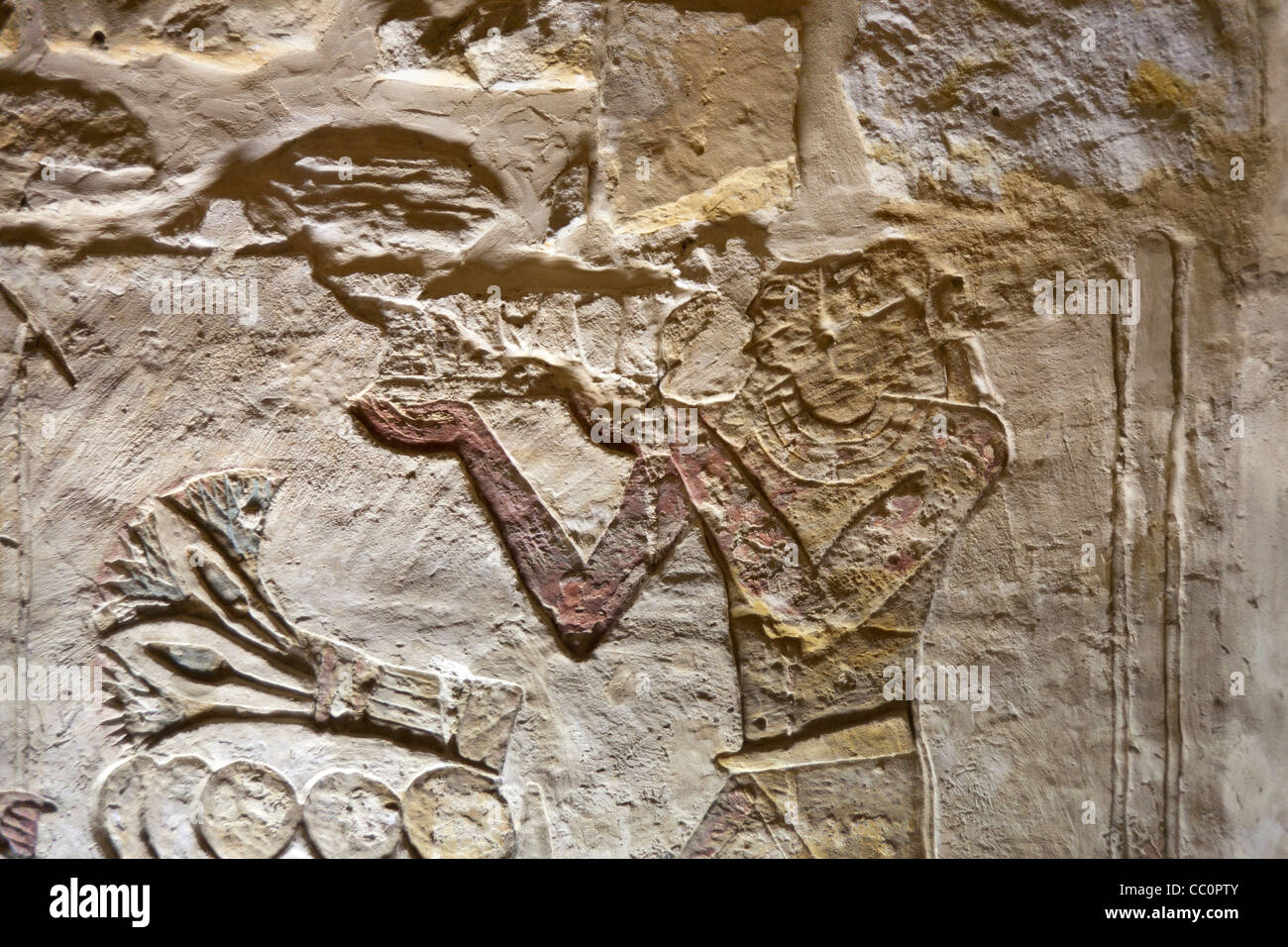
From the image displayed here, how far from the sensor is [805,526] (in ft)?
10.5

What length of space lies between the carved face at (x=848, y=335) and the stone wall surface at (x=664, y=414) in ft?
0.06

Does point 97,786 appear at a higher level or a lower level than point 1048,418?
lower

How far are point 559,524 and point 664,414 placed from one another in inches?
21.2

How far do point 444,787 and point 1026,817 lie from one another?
6.74 feet

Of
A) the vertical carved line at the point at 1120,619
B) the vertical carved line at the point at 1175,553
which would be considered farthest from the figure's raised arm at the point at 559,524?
the vertical carved line at the point at 1175,553

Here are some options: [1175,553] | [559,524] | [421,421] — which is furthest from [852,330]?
[421,421]

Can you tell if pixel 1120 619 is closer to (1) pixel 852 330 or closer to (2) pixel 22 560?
(1) pixel 852 330

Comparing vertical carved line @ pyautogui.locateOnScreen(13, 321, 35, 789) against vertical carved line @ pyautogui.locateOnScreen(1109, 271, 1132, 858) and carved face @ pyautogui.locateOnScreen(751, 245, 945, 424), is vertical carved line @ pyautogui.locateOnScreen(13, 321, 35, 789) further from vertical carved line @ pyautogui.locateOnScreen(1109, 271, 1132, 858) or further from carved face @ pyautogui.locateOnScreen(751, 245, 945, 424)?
vertical carved line @ pyautogui.locateOnScreen(1109, 271, 1132, 858)

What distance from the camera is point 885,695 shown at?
320 centimetres

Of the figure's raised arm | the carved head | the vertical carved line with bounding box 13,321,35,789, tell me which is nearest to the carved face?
the carved head

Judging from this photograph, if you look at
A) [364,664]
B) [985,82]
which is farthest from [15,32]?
[985,82]

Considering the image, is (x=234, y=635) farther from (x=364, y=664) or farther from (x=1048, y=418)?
(x=1048, y=418)

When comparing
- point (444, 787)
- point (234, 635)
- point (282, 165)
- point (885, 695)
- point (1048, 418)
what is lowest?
point (444, 787)

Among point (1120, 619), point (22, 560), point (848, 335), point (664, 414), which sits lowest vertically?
point (1120, 619)
